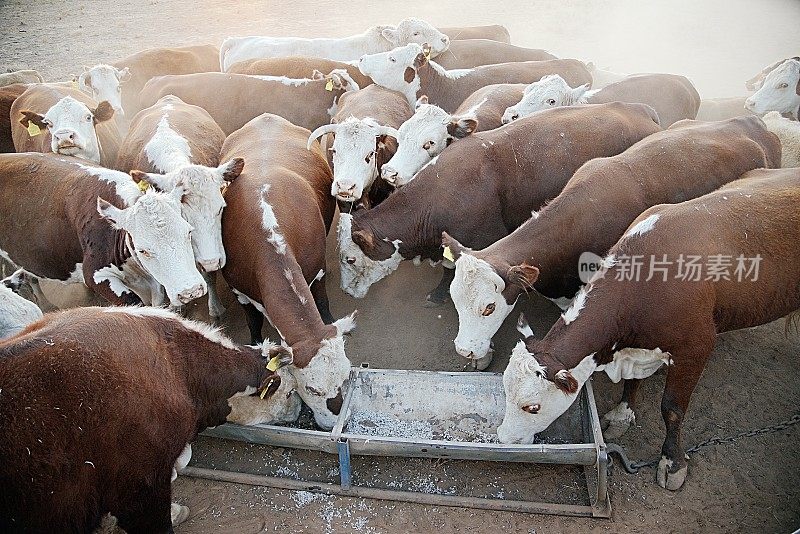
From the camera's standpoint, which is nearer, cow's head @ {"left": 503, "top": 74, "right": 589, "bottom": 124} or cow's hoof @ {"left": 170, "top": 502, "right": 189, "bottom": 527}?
cow's hoof @ {"left": 170, "top": 502, "right": 189, "bottom": 527}

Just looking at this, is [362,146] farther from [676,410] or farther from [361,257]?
[676,410]

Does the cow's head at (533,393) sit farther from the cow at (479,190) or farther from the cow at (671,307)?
the cow at (479,190)

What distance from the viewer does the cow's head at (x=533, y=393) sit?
419 centimetres

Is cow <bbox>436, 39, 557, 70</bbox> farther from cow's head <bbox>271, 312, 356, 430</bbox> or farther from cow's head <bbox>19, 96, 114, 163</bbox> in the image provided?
cow's head <bbox>271, 312, 356, 430</bbox>

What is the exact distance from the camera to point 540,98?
6.79 metres

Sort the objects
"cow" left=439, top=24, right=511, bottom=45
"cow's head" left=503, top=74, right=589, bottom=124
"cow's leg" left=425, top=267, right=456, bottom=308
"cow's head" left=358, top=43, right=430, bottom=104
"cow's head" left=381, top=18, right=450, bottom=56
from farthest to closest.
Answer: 1. "cow" left=439, top=24, right=511, bottom=45
2. "cow's head" left=381, top=18, right=450, bottom=56
3. "cow's head" left=358, top=43, right=430, bottom=104
4. "cow's head" left=503, top=74, right=589, bottom=124
5. "cow's leg" left=425, top=267, right=456, bottom=308

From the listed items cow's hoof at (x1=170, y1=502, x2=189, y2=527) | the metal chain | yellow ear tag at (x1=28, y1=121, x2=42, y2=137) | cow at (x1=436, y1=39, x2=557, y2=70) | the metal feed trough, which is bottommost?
cow's hoof at (x1=170, y1=502, x2=189, y2=527)

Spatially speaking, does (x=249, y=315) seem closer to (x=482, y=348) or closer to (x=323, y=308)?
(x=323, y=308)

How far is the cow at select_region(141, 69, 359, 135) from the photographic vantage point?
800cm

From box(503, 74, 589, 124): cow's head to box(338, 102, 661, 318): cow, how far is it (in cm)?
63

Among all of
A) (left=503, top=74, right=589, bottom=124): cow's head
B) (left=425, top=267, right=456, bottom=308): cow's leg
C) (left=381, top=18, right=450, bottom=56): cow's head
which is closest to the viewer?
(left=425, top=267, right=456, bottom=308): cow's leg

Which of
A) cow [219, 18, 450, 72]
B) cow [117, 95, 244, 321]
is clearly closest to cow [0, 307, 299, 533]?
cow [117, 95, 244, 321]

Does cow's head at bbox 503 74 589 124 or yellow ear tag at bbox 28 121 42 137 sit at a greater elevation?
cow's head at bbox 503 74 589 124

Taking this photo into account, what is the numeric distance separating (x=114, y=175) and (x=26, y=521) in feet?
10.2
